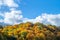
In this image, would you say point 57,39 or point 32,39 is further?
point 57,39

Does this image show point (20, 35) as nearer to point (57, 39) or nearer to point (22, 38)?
point (22, 38)

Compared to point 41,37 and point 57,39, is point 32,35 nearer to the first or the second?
point 41,37

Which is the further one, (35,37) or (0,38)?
(35,37)

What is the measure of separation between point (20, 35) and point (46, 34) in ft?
68.6

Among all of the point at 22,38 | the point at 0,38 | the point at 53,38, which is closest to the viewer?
the point at 0,38

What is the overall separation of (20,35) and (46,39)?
1952cm

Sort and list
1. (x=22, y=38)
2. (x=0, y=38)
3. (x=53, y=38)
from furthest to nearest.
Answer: (x=53, y=38), (x=22, y=38), (x=0, y=38)

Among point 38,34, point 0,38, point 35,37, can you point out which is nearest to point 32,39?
point 35,37

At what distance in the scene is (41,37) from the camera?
594ft

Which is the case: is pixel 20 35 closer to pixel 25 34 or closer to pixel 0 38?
pixel 25 34

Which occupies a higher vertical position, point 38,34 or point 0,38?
point 38,34

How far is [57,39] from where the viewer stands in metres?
189

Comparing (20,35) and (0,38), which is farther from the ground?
(20,35)

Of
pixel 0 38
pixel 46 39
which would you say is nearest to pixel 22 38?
pixel 46 39
